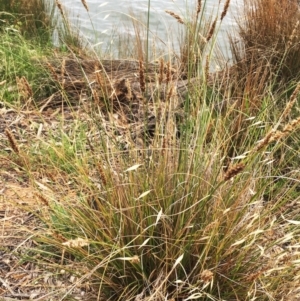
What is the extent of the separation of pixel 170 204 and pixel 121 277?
12.0 inches

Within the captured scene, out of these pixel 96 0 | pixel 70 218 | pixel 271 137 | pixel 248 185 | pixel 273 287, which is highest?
pixel 96 0

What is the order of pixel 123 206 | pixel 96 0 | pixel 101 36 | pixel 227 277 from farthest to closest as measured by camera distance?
pixel 96 0
pixel 101 36
pixel 123 206
pixel 227 277

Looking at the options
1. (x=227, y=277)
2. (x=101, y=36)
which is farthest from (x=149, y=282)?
(x=101, y=36)

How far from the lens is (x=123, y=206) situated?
1.87 meters

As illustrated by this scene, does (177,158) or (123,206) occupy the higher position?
(177,158)

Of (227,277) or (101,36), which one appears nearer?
(227,277)

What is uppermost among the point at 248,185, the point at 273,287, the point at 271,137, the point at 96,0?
the point at 96,0

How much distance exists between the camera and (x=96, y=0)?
8500mm

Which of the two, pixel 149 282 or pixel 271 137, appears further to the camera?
pixel 149 282

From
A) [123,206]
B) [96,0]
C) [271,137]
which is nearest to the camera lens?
[271,137]

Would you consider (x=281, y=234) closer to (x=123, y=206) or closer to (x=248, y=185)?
(x=248, y=185)

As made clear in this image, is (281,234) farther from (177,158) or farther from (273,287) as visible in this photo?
(177,158)

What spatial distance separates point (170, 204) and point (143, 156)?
0.77 feet

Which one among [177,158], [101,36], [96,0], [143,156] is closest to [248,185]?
[177,158]
